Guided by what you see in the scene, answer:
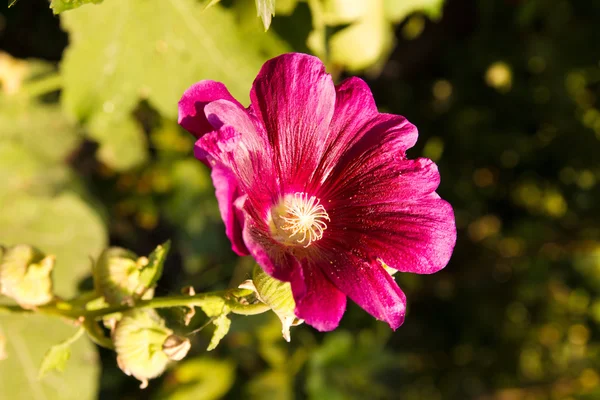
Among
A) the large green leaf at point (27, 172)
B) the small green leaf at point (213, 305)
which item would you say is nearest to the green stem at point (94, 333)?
the small green leaf at point (213, 305)

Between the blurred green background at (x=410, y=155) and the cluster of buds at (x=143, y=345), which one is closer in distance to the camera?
the cluster of buds at (x=143, y=345)

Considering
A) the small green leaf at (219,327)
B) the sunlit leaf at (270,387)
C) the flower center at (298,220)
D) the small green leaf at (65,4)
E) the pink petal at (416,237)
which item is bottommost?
the sunlit leaf at (270,387)

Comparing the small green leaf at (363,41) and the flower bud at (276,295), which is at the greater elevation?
the flower bud at (276,295)

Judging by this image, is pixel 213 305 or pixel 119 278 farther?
pixel 119 278

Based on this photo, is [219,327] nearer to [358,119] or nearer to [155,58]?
[358,119]

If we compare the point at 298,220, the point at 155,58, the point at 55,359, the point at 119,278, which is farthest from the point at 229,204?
the point at 155,58

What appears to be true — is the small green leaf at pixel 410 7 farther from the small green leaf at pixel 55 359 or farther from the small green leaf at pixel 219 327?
the small green leaf at pixel 55 359
